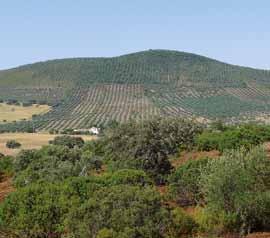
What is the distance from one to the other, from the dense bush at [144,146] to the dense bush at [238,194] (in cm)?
1916

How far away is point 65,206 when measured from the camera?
3381 centimetres

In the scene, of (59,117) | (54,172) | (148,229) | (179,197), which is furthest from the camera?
(59,117)

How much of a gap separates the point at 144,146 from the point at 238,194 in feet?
72.0

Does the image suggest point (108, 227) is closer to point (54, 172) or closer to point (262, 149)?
point (262, 149)

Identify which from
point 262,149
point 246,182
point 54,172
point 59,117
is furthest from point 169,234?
point 59,117

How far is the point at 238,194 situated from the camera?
3353 centimetres

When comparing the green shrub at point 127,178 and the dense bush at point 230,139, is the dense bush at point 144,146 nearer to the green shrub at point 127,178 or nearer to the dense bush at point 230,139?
the dense bush at point 230,139

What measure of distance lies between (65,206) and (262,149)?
12.8m

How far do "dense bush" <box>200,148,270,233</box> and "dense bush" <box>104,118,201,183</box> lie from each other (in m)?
19.2

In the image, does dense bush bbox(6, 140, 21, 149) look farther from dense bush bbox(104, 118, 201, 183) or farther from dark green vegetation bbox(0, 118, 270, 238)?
dark green vegetation bbox(0, 118, 270, 238)

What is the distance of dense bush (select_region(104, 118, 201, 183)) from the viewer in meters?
54.3

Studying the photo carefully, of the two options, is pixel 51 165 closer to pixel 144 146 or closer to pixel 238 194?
pixel 144 146

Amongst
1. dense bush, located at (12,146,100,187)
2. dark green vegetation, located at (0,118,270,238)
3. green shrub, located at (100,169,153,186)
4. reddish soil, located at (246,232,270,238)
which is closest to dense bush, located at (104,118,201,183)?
dark green vegetation, located at (0,118,270,238)

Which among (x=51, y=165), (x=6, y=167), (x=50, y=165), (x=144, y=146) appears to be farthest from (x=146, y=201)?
(x=6, y=167)
